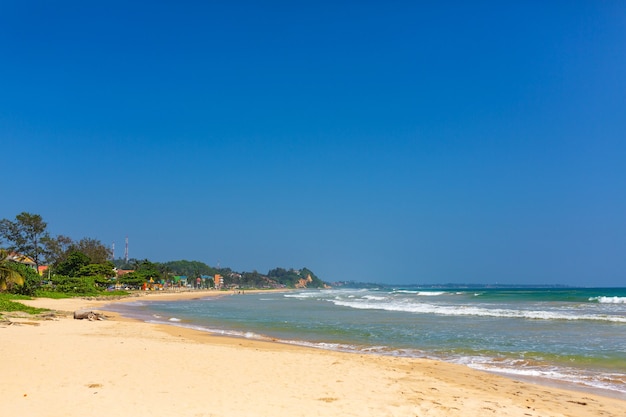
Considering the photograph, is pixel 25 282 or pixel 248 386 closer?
pixel 248 386

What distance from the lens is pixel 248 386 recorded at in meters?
8.73

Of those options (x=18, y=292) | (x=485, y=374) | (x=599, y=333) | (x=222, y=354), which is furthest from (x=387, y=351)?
(x=18, y=292)

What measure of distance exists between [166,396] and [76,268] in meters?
59.7

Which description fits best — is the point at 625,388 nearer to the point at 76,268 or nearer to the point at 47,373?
the point at 47,373

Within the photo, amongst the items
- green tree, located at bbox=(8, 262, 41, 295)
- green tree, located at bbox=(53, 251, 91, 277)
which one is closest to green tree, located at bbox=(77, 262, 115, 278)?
green tree, located at bbox=(53, 251, 91, 277)

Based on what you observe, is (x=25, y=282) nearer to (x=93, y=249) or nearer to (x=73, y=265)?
(x=73, y=265)

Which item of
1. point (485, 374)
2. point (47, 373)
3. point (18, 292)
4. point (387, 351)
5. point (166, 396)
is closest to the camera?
point (166, 396)

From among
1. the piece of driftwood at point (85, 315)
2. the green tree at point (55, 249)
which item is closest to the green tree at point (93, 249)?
the green tree at point (55, 249)

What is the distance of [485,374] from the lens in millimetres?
11188

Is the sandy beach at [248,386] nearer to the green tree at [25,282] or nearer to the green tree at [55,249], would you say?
the green tree at [25,282]

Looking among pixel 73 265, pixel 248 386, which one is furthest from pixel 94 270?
pixel 248 386

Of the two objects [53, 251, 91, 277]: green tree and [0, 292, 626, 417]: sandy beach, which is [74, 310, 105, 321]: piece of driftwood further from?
[53, 251, 91, 277]: green tree

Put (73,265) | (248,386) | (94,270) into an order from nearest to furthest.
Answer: (248,386)
(73,265)
(94,270)

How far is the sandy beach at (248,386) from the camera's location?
7137mm
